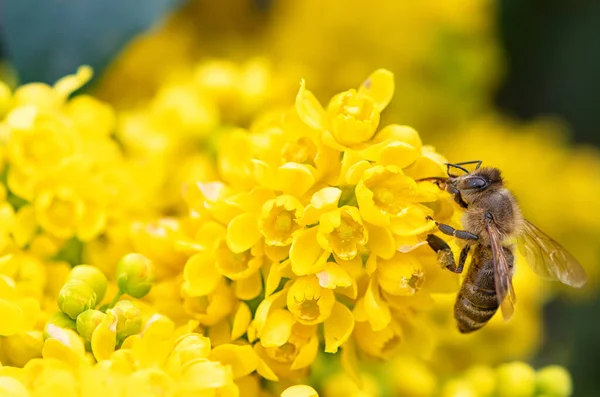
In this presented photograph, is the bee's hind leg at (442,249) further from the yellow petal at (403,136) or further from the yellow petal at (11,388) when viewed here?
the yellow petal at (11,388)

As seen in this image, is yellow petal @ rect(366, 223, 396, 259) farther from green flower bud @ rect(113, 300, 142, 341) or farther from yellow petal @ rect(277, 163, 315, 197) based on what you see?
green flower bud @ rect(113, 300, 142, 341)

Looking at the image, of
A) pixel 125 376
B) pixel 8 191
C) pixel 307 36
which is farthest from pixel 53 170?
pixel 307 36

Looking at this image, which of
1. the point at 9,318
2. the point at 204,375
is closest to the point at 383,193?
the point at 204,375

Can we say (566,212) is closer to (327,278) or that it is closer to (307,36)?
(307,36)

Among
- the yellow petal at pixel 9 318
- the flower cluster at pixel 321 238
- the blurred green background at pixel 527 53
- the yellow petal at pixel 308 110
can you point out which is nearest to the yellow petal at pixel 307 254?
the flower cluster at pixel 321 238

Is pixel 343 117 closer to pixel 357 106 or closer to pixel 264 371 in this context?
pixel 357 106
